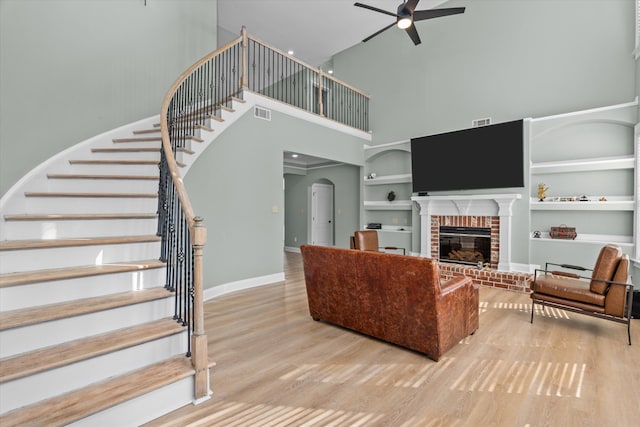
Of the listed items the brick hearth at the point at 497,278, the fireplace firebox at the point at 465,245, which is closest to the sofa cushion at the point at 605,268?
the brick hearth at the point at 497,278

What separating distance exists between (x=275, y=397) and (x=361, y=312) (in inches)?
49.6

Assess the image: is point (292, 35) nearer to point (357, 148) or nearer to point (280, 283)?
point (357, 148)

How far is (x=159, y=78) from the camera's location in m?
5.30

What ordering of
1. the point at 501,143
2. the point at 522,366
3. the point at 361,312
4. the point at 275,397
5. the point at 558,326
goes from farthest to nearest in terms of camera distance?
the point at 501,143
the point at 558,326
the point at 361,312
the point at 522,366
the point at 275,397

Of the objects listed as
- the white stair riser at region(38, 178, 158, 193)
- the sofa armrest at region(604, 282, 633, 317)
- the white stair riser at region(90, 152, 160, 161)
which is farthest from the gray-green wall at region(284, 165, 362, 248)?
the white stair riser at region(38, 178, 158, 193)

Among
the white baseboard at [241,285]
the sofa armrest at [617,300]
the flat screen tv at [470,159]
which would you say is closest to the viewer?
the sofa armrest at [617,300]

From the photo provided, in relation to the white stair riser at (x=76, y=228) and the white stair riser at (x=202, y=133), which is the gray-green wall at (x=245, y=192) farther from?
the white stair riser at (x=76, y=228)

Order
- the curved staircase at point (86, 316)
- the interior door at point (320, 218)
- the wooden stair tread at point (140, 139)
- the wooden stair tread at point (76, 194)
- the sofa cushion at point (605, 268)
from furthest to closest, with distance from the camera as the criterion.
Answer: the interior door at point (320, 218) < the wooden stair tread at point (140, 139) < the sofa cushion at point (605, 268) < the wooden stair tread at point (76, 194) < the curved staircase at point (86, 316)

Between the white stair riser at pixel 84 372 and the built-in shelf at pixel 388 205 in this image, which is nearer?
the white stair riser at pixel 84 372

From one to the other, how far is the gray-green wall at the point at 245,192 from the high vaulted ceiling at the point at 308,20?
2.75 meters

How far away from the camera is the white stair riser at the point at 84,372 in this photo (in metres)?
1.68

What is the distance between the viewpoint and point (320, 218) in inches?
380

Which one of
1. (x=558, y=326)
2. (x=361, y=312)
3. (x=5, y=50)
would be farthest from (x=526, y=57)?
(x=5, y=50)

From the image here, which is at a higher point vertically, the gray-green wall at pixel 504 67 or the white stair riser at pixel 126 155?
the gray-green wall at pixel 504 67
